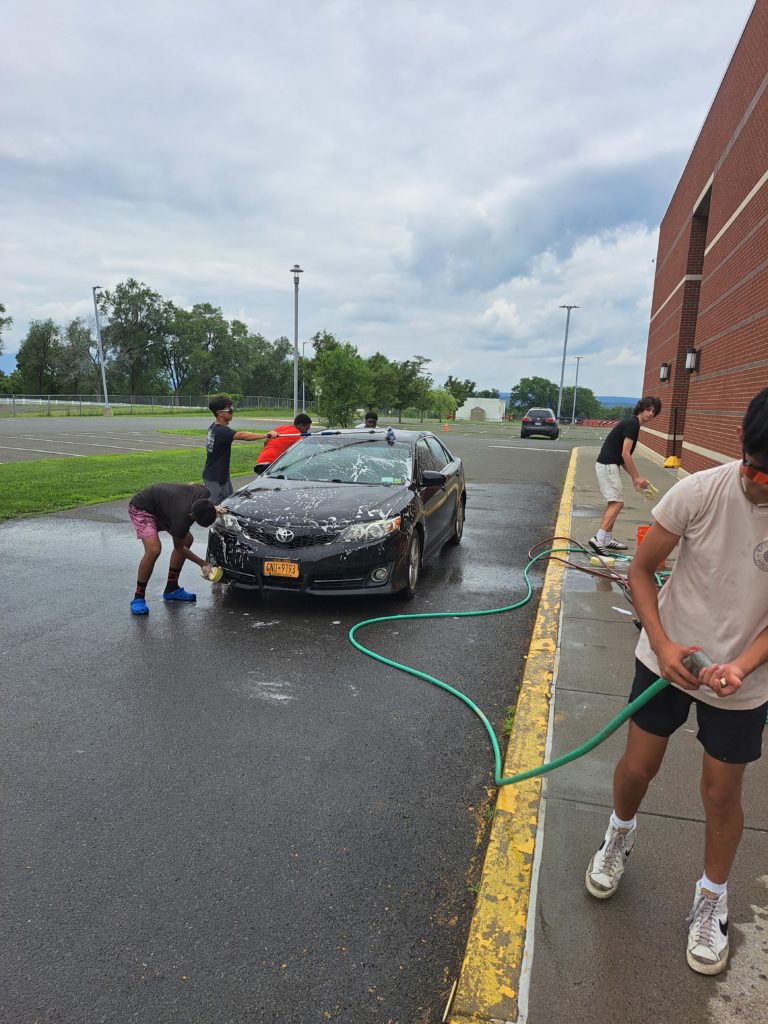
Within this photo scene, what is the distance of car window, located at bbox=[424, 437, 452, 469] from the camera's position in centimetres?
773

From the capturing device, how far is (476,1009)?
1.93 m

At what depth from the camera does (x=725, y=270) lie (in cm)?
1273

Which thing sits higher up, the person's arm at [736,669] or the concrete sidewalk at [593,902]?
the person's arm at [736,669]

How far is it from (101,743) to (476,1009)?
2.25 meters

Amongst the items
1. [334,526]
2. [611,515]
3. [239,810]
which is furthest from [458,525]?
[239,810]

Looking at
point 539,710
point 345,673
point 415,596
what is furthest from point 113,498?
point 539,710

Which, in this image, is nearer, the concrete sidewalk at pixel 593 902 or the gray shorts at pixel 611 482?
the concrete sidewalk at pixel 593 902

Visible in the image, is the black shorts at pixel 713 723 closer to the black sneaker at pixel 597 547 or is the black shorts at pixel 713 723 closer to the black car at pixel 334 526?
the black car at pixel 334 526

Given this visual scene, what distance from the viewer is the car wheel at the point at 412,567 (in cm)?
582

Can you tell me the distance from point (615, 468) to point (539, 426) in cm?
2844

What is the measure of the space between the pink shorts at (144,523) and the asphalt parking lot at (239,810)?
0.65 m

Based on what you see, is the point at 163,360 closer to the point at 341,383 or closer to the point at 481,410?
the point at 481,410

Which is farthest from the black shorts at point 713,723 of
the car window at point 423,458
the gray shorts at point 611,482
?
the gray shorts at point 611,482

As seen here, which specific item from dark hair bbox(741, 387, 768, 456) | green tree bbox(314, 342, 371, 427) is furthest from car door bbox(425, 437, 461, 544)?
green tree bbox(314, 342, 371, 427)
